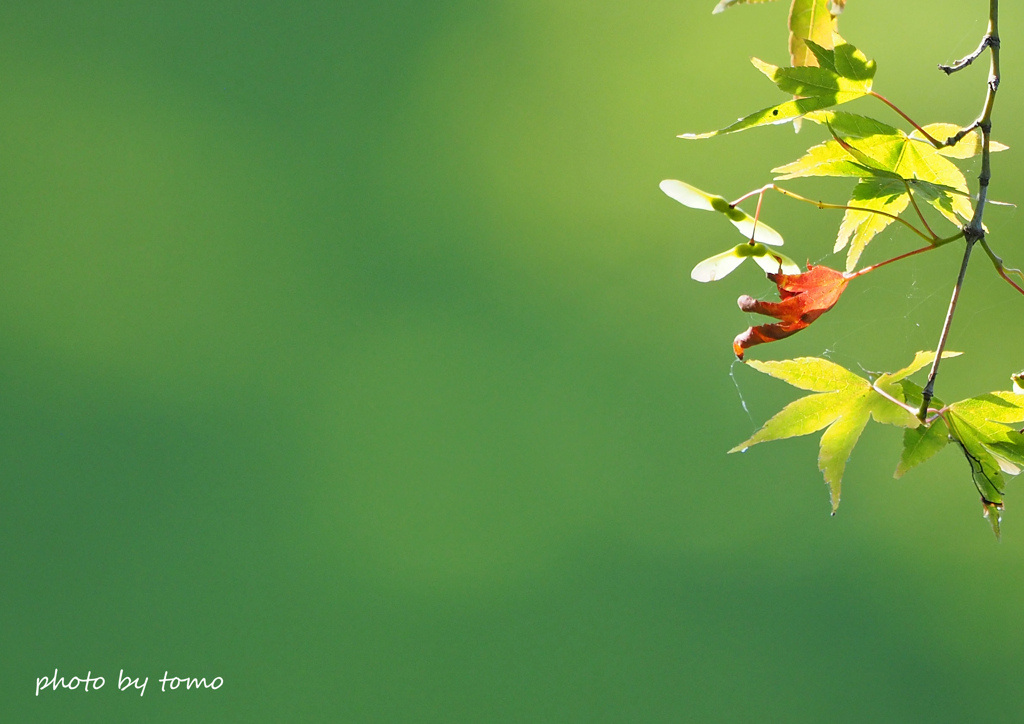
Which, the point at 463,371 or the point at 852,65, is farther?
the point at 463,371

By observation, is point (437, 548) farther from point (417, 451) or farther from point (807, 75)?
point (807, 75)

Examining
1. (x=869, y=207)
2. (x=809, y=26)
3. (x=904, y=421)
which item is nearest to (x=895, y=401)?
(x=904, y=421)

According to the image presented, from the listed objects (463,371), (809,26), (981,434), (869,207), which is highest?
(463,371)

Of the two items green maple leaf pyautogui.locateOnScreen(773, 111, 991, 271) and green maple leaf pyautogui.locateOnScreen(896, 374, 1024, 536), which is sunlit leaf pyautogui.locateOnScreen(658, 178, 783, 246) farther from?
green maple leaf pyautogui.locateOnScreen(896, 374, 1024, 536)

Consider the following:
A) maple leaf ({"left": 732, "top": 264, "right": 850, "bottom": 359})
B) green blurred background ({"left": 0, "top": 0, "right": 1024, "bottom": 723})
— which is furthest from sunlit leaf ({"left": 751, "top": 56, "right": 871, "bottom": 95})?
green blurred background ({"left": 0, "top": 0, "right": 1024, "bottom": 723})

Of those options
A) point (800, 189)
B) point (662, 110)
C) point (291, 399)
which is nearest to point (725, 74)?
point (662, 110)

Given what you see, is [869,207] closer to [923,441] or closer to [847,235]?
[847,235]

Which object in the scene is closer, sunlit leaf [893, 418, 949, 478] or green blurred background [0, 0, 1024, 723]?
sunlit leaf [893, 418, 949, 478]
